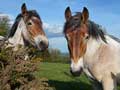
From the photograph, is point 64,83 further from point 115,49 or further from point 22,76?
point 22,76

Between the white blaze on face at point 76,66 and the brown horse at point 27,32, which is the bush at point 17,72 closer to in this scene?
the white blaze on face at point 76,66

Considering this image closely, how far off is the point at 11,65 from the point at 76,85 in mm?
4860

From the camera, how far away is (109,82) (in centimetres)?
564

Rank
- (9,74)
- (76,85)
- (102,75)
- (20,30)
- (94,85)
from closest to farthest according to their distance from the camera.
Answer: (9,74) → (102,75) → (94,85) → (20,30) → (76,85)

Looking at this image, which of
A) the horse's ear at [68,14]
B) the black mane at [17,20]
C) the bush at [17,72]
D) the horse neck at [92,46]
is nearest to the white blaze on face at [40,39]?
the black mane at [17,20]

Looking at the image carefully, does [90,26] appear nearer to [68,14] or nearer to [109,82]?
[68,14]

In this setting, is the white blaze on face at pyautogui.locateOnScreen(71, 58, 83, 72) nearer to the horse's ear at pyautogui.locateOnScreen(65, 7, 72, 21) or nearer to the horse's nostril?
the horse's ear at pyautogui.locateOnScreen(65, 7, 72, 21)

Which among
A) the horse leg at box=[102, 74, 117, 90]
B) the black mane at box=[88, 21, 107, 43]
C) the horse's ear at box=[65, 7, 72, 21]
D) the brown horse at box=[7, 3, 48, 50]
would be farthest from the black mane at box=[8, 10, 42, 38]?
the horse leg at box=[102, 74, 117, 90]

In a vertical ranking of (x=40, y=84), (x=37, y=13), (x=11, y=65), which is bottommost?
(x=40, y=84)

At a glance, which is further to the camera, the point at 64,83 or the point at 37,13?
the point at 64,83

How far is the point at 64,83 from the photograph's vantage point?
941cm

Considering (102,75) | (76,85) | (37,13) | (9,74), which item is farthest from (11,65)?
(76,85)

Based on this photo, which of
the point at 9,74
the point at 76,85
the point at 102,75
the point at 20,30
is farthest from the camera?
the point at 76,85

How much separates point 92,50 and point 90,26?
0.47 m
